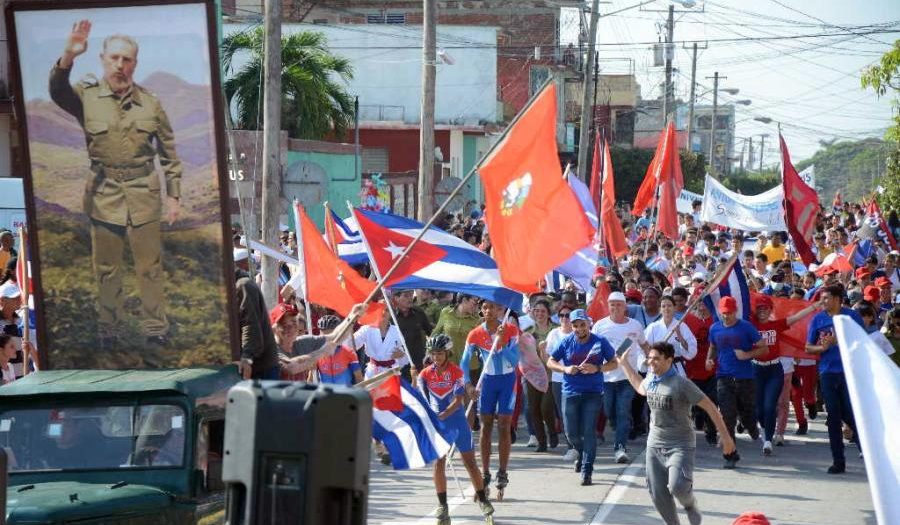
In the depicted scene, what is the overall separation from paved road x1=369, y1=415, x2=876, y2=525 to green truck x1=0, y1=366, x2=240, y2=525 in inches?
156

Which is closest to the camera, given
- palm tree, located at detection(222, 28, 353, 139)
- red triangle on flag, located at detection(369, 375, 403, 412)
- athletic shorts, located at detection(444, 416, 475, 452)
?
red triangle on flag, located at detection(369, 375, 403, 412)

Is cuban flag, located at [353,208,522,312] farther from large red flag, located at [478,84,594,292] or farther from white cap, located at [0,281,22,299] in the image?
white cap, located at [0,281,22,299]

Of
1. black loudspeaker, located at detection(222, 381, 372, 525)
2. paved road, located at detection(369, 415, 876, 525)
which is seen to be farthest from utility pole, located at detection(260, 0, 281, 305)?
black loudspeaker, located at detection(222, 381, 372, 525)

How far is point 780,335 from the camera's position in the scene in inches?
673

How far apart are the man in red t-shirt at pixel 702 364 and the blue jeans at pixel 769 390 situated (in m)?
0.51

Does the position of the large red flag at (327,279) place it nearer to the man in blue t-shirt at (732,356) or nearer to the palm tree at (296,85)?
the man in blue t-shirt at (732,356)

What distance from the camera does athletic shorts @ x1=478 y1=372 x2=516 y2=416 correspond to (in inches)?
546

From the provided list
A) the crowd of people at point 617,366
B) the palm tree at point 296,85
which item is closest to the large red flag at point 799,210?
the crowd of people at point 617,366

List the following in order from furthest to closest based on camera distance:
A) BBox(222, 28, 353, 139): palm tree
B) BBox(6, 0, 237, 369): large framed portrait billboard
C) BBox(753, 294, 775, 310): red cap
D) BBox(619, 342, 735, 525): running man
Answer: BBox(222, 28, 353, 139): palm tree, BBox(753, 294, 775, 310): red cap, BBox(619, 342, 735, 525): running man, BBox(6, 0, 237, 369): large framed portrait billboard

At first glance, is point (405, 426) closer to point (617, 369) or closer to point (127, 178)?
point (127, 178)

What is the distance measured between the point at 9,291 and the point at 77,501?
7.91 meters

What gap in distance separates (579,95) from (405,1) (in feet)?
54.5

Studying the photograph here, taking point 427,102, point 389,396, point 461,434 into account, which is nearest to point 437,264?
point 461,434

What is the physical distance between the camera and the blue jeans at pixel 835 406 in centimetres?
1494
